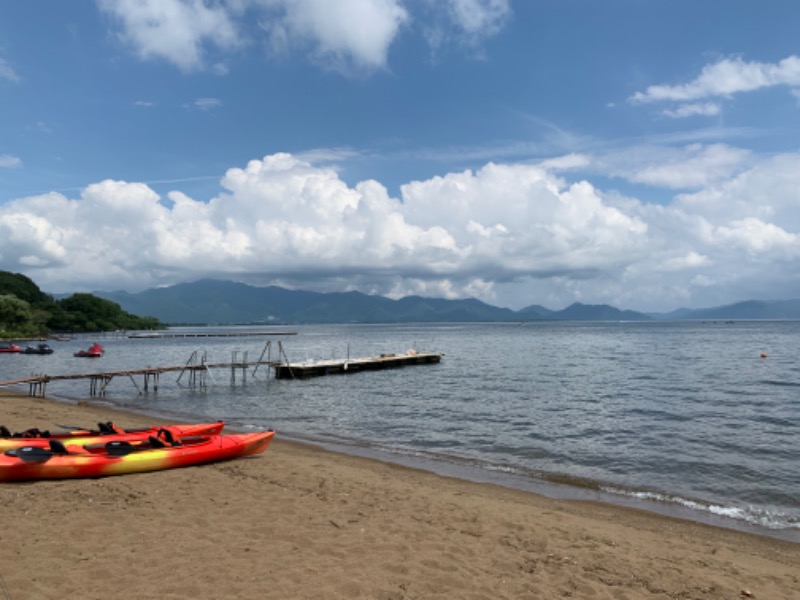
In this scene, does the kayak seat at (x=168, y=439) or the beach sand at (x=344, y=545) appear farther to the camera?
the kayak seat at (x=168, y=439)

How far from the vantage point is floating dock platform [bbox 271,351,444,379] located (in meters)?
43.5

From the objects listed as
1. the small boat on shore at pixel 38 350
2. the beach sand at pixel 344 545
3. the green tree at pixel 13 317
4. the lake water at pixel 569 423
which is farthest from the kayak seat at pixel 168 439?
the green tree at pixel 13 317

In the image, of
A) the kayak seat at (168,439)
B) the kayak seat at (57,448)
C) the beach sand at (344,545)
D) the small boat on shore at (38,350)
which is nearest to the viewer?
the beach sand at (344,545)

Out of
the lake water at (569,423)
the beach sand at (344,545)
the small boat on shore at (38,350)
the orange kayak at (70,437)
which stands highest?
the orange kayak at (70,437)

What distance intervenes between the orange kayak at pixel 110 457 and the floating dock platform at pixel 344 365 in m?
29.6

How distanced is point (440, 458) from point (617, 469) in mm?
5332

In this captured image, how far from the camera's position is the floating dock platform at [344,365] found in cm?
4347

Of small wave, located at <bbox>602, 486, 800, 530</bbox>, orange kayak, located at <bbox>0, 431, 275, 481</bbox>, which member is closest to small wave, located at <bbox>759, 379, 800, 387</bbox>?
small wave, located at <bbox>602, 486, 800, 530</bbox>

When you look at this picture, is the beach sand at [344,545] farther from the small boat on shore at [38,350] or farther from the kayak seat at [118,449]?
the small boat on shore at [38,350]

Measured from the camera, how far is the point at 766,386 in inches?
1329

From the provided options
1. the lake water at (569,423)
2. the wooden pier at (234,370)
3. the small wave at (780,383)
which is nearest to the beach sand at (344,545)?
the lake water at (569,423)

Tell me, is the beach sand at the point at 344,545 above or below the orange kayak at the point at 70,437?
below

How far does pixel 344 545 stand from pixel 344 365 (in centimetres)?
4044

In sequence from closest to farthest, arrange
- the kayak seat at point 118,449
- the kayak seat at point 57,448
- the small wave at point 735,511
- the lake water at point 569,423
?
the small wave at point 735,511 < the kayak seat at point 57,448 < the kayak seat at point 118,449 < the lake water at point 569,423
